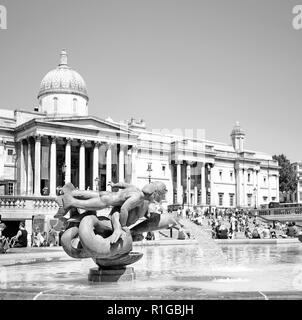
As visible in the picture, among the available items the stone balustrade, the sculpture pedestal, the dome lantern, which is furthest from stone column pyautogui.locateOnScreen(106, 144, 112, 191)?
the sculpture pedestal

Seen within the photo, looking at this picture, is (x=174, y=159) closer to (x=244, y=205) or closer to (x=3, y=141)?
(x=244, y=205)

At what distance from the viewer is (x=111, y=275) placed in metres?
11.1

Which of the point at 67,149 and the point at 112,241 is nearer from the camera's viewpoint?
the point at 112,241

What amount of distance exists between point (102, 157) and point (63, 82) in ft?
36.8

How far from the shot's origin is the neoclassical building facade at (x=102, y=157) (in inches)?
2430

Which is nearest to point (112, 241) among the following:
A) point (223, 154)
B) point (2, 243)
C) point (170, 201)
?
point (2, 243)

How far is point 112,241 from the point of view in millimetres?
10656

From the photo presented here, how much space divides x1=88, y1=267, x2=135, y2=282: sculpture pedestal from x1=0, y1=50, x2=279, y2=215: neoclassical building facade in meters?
40.5

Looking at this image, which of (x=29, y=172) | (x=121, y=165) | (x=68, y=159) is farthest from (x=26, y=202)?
(x=121, y=165)

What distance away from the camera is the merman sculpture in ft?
35.1

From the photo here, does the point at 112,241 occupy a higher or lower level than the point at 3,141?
lower

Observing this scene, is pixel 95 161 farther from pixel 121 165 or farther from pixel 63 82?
pixel 63 82
